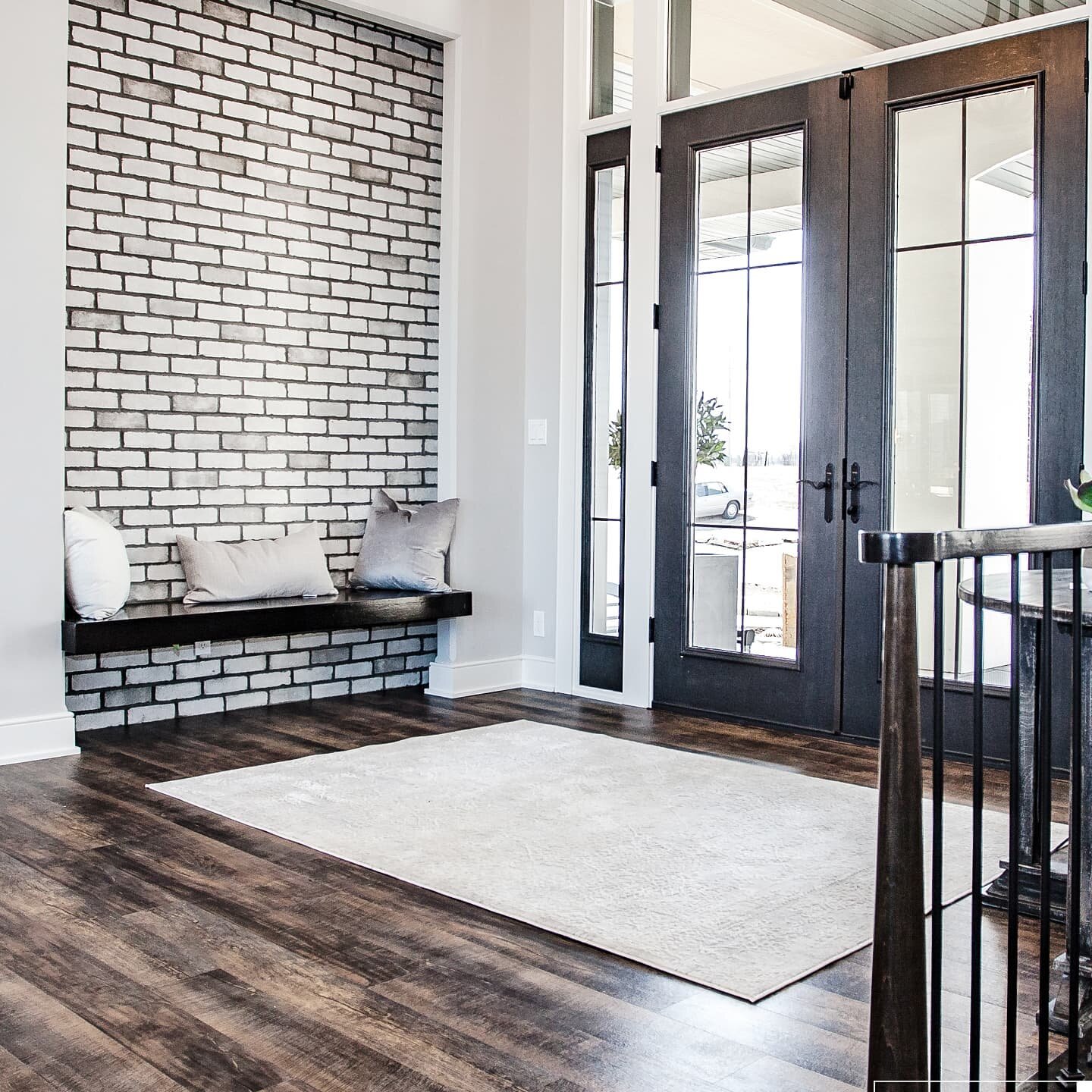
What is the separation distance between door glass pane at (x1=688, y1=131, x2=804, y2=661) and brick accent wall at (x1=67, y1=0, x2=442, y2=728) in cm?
140

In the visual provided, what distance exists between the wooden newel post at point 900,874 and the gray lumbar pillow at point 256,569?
3769mm

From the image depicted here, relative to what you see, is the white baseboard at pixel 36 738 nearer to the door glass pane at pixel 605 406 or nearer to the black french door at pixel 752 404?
the door glass pane at pixel 605 406

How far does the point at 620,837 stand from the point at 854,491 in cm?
191

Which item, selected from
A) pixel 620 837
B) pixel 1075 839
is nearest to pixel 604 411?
pixel 620 837

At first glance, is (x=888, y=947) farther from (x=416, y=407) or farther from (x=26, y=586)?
(x=416, y=407)

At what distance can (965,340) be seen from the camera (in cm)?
438

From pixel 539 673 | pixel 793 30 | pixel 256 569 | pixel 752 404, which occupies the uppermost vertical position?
pixel 793 30

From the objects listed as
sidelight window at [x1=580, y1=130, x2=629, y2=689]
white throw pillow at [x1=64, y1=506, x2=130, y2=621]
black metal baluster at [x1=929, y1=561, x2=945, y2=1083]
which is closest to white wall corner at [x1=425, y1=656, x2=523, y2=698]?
sidelight window at [x1=580, y1=130, x2=629, y2=689]

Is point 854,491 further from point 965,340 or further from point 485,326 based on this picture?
point 485,326

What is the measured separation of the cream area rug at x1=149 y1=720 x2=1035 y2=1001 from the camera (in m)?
2.67

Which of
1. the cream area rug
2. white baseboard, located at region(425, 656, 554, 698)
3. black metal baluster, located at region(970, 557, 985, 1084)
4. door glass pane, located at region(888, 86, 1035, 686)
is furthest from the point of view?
white baseboard, located at region(425, 656, 554, 698)

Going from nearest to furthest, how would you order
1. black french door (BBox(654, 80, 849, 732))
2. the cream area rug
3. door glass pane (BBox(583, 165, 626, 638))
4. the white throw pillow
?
1. the cream area rug
2. the white throw pillow
3. black french door (BBox(654, 80, 849, 732))
4. door glass pane (BBox(583, 165, 626, 638))

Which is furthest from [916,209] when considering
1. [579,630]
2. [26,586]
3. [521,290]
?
[26,586]

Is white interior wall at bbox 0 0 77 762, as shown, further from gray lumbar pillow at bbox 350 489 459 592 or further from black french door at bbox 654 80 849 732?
black french door at bbox 654 80 849 732
